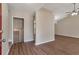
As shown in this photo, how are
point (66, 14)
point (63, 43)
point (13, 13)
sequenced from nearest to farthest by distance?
point (13, 13) < point (66, 14) < point (63, 43)

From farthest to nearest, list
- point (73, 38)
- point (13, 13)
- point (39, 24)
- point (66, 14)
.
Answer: point (39, 24), point (73, 38), point (66, 14), point (13, 13)

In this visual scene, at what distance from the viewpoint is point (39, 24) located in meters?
3.66

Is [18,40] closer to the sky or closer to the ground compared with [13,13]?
closer to the ground

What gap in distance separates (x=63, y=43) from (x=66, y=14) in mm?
826

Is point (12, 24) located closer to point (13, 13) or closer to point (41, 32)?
point (13, 13)

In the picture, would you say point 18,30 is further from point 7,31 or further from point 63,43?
point 63,43

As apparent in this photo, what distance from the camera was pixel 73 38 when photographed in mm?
2873

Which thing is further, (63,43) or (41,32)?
(41,32)

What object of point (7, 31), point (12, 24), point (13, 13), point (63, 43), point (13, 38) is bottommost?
point (63, 43)

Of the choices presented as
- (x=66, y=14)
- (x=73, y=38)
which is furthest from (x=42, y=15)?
(x=66, y=14)

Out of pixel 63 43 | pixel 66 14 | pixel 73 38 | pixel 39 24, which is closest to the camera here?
pixel 66 14
